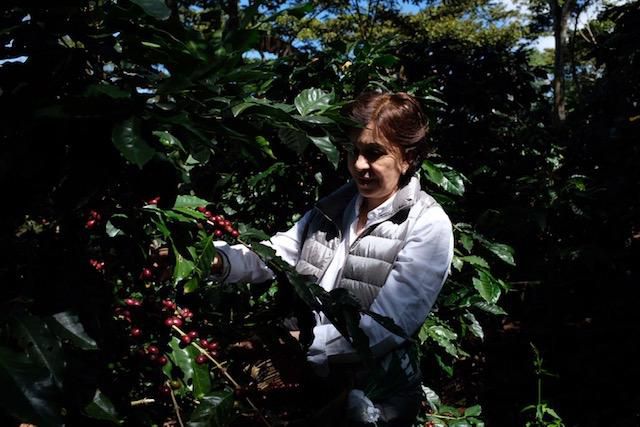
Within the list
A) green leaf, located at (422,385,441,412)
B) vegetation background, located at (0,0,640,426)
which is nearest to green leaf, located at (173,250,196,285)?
vegetation background, located at (0,0,640,426)

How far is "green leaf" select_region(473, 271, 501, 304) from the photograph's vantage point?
2.64 m

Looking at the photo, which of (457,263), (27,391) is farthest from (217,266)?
(457,263)

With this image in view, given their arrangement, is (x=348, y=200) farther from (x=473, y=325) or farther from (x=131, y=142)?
(x=131, y=142)

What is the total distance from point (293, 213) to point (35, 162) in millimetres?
2069

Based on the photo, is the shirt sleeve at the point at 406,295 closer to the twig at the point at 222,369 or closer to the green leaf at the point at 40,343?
the twig at the point at 222,369

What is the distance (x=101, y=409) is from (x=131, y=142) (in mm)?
541

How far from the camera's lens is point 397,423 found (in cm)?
194

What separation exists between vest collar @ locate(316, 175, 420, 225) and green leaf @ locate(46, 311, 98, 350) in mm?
1223

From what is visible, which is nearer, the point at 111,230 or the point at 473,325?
the point at 111,230

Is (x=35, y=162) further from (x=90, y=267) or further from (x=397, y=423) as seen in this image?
(x=397, y=423)

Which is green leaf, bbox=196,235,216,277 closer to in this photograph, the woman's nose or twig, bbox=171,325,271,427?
twig, bbox=171,325,271,427

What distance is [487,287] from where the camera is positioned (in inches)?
105

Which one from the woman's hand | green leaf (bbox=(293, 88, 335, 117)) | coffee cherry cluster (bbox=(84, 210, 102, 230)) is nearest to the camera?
coffee cherry cluster (bbox=(84, 210, 102, 230))

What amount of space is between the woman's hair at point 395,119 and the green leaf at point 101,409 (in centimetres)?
126
